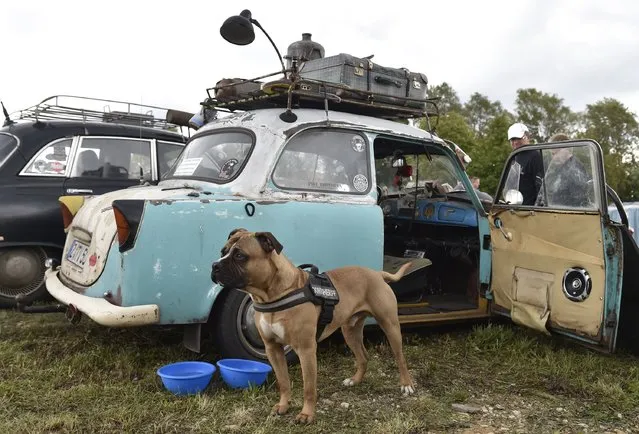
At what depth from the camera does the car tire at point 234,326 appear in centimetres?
396

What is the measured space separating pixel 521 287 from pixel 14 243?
501 cm

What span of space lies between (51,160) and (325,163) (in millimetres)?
3617

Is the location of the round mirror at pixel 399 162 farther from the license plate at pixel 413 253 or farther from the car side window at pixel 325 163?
the car side window at pixel 325 163

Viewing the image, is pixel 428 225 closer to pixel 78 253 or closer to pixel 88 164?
pixel 78 253

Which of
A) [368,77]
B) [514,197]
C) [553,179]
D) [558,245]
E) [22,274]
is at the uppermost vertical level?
[368,77]

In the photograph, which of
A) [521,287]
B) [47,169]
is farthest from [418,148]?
[47,169]

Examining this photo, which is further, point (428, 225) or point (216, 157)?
point (428, 225)

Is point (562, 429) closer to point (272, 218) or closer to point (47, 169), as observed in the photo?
point (272, 218)

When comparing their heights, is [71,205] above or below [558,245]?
above

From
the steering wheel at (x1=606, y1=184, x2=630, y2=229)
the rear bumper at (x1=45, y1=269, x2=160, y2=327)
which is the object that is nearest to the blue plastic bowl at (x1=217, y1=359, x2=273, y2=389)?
the rear bumper at (x1=45, y1=269, x2=160, y2=327)

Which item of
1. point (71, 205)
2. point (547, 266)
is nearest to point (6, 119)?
point (71, 205)

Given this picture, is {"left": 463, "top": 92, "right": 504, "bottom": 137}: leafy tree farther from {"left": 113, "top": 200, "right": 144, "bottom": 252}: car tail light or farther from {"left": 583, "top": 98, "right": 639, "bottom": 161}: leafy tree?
{"left": 113, "top": 200, "right": 144, "bottom": 252}: car tail light

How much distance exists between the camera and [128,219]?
3.60 meters

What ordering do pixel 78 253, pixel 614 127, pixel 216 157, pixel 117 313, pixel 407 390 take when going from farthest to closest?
pixel 614 127 → pixel 216 157 → pixel 78 253 → pixel 407 390 → pixel 117 313
